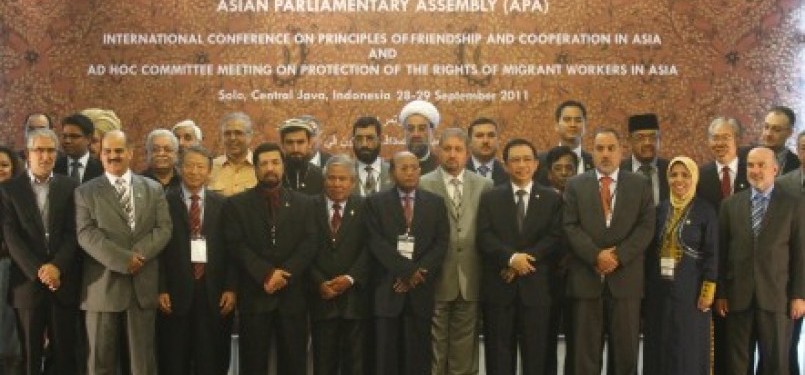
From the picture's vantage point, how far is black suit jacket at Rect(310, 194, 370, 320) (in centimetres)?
609

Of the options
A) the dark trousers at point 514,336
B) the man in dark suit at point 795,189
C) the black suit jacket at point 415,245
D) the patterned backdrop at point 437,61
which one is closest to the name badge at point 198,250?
the black suit jacket at point 415,245

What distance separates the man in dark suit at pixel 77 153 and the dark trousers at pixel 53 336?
35.8 inches

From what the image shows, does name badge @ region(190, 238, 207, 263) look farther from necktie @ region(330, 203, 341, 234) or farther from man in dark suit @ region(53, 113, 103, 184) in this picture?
man in dark suit @ region(53, 113, 103, 184)

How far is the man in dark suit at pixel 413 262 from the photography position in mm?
6070

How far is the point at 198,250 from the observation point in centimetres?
610

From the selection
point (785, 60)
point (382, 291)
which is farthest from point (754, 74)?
point (382, 291)

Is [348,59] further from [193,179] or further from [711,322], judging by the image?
[711,322]

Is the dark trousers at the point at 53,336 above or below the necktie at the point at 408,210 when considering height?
below

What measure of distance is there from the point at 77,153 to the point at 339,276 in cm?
185

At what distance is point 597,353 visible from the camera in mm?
6113

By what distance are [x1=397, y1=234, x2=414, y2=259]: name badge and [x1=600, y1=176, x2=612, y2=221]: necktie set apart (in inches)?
41.4

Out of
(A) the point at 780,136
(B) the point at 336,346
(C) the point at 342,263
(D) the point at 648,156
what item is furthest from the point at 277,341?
(A) the point at 780,136

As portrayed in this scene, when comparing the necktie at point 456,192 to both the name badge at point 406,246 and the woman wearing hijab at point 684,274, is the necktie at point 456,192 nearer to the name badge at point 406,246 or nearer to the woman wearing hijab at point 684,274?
the name badge at point 406,246

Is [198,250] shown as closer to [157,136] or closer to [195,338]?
[195,338]
